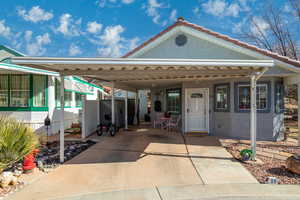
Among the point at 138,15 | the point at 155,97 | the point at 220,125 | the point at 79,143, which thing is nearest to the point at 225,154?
the point at 220,125

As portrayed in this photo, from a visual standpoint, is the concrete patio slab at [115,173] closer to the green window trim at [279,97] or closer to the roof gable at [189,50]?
the roof gable at [189,50]

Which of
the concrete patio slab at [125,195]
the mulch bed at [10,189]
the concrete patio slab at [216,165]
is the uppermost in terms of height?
the concrete patio slab at [216,165]

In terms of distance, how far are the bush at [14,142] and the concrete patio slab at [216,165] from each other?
4.56 meters

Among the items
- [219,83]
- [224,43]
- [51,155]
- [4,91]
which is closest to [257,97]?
[219,83]

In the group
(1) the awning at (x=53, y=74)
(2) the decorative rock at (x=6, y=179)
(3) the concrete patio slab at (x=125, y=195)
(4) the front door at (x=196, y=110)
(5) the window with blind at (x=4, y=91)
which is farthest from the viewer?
(4) the front door at (x=196, y=110)

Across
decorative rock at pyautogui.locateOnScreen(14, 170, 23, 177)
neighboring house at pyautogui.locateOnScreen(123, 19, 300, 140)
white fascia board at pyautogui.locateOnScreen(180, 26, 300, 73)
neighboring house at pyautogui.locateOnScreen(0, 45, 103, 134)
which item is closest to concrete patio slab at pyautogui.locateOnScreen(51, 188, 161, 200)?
decorative rock at pyautogui.locateOnScreen(14, 170, 23, 177)

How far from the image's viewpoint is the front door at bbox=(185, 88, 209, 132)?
33.2 ft

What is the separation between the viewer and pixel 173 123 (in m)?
11.6

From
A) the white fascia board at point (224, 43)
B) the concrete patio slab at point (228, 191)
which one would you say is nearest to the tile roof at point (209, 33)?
the white fascia board at point (224, 43)

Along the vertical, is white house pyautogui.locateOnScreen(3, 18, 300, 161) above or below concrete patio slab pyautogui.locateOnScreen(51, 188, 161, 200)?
above

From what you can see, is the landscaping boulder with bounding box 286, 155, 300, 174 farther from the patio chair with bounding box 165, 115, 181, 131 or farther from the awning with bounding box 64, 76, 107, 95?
the awning with bounding box 64, 76, 107, 95

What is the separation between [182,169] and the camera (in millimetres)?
5102

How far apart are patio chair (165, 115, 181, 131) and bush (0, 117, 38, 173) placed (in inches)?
303

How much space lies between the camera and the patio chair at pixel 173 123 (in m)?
11.2
